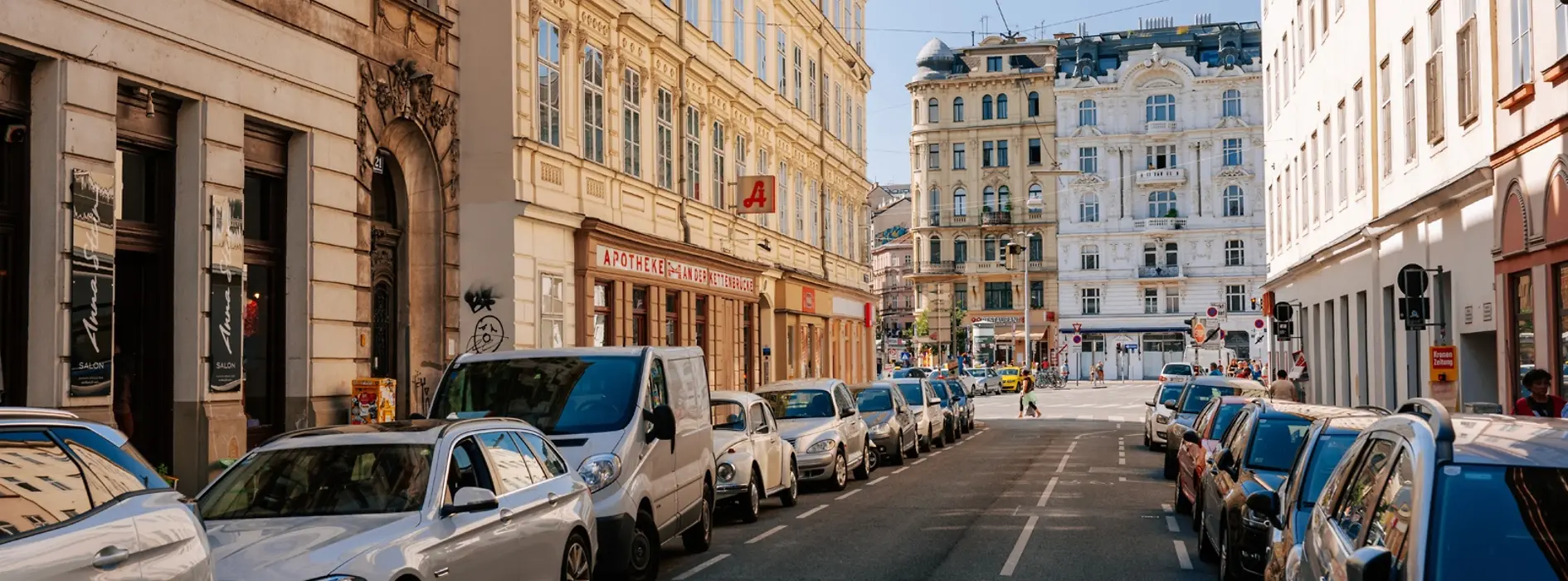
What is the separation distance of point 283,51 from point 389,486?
10.2 metres

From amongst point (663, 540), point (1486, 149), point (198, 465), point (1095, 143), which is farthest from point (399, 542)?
point (1095, 143)

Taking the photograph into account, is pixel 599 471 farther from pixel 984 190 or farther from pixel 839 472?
pixel 984 190

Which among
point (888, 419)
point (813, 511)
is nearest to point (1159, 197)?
point (888, 419)

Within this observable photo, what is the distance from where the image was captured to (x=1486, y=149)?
65.8 ft

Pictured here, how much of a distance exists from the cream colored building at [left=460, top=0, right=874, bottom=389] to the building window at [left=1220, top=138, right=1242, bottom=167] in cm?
4907

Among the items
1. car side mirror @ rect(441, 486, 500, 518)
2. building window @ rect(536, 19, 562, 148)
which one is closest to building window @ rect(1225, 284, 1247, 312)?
building window @ rect(536, 19, 562, 148)

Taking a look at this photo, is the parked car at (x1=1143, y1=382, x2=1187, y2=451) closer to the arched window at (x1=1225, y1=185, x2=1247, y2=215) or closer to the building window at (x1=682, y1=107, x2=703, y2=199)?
the building window at (x1=682, y1=107, x2=703, y2=199)

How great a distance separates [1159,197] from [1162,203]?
41 cm

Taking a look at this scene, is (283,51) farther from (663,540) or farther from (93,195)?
(663,540)

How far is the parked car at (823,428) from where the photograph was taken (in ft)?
70.3

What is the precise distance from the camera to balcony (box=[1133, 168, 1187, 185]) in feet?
302

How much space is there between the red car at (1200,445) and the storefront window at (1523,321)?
3.74 metres

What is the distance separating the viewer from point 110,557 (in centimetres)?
492

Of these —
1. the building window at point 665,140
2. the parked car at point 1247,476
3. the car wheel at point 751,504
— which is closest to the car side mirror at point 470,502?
the parked car at point 1247,476
